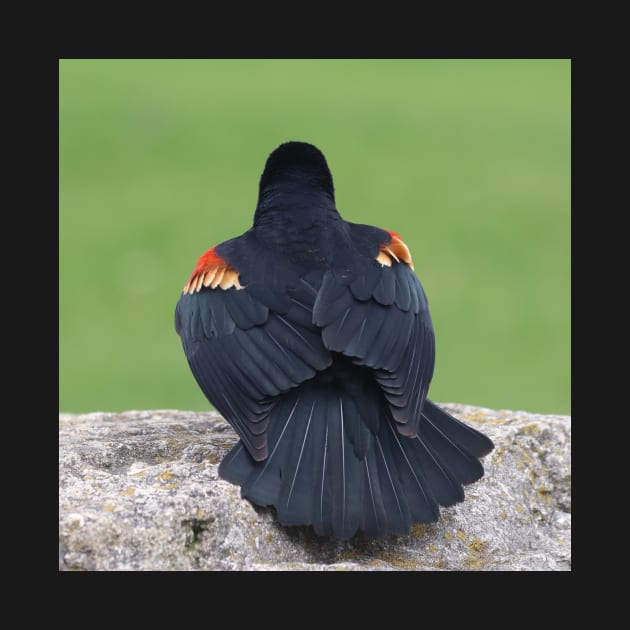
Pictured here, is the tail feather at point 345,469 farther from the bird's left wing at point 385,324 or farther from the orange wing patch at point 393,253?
the orange wing patch at point 393,253

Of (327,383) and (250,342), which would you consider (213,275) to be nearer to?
(250,342)

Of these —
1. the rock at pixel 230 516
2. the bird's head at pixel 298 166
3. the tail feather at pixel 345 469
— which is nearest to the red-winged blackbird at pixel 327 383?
the tail feather at pixel 345 469

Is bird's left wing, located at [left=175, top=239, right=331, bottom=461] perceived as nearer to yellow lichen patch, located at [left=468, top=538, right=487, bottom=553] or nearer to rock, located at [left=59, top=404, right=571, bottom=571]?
rock, located at [left=59, top=404, right=571, bottom=571]

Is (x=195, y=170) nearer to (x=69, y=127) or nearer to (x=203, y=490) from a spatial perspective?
(x=69, y=127)

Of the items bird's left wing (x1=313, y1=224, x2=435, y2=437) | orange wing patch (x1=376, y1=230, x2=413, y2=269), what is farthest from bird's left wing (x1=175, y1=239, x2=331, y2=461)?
orange wing patch (x1=376, y1=230, x2=413, y2=269)

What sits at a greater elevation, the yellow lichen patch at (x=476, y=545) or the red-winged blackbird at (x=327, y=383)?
the red-winged blackbird at (x=327, y=383)
